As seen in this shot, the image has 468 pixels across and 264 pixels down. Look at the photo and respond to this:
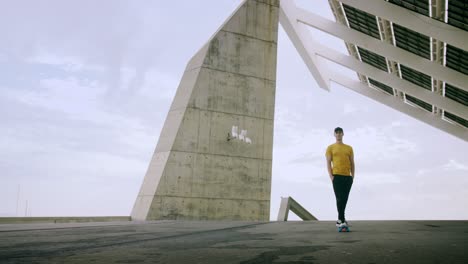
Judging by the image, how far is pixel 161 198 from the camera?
17297mm

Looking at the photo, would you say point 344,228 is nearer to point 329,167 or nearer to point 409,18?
point 329,167

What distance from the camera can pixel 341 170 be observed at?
339 inches

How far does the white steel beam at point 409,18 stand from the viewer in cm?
2053

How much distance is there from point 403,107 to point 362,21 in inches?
510

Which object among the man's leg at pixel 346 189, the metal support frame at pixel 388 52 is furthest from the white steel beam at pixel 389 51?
the man's leg at pixel 346 189

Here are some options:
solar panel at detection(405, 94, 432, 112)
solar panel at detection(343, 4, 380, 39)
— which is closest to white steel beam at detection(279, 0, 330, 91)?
solar panel at detection(343, 4, 380, 39)

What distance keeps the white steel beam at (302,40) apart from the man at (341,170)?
1539cm

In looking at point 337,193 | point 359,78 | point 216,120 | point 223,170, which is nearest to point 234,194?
point 223,170

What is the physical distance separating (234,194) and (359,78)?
907 inches

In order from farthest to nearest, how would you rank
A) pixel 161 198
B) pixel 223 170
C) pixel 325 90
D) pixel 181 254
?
pixel 325 90, pixel 223 170, pixel 161 198, pixel 181 254

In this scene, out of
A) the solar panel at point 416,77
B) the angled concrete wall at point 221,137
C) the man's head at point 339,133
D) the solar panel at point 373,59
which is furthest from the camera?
the solar panel at point 373,59

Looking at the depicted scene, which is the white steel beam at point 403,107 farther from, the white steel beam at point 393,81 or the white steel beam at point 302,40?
the white steel beam at point 393,81

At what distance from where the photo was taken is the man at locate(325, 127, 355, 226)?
8.62 metres

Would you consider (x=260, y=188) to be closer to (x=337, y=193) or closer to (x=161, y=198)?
(x=161, y=198)
